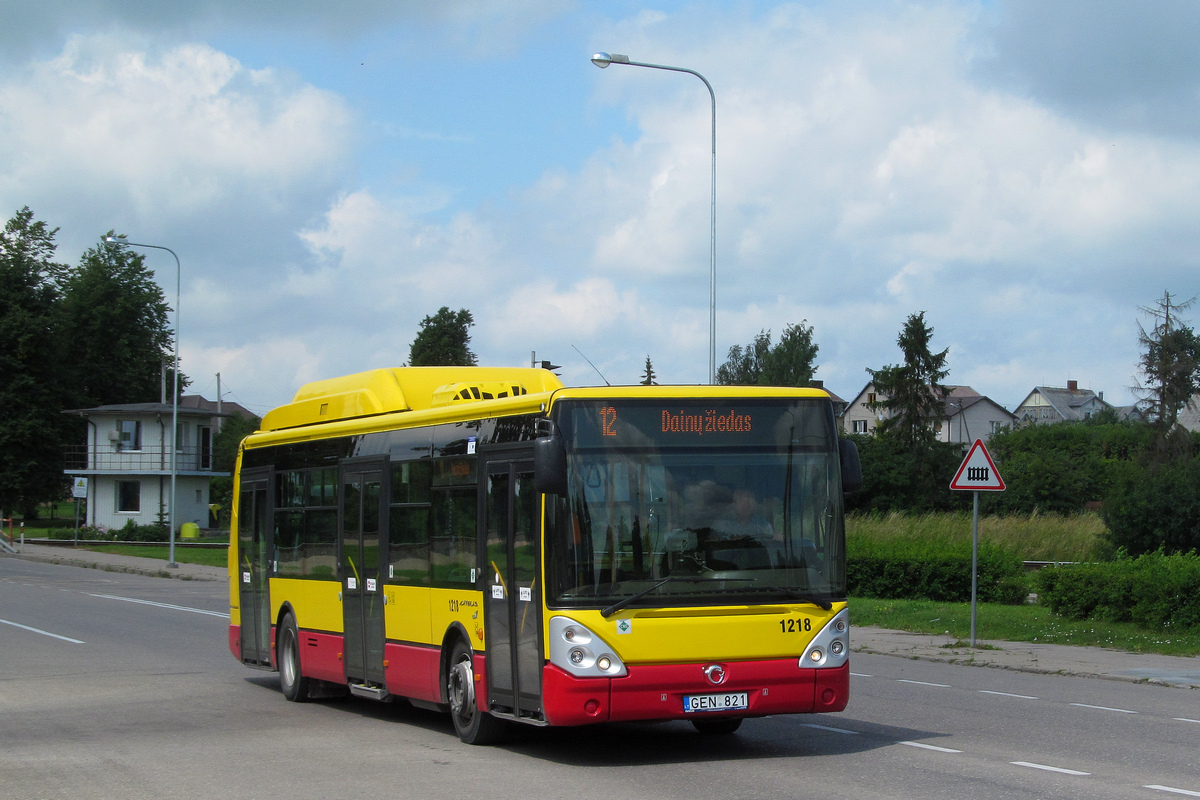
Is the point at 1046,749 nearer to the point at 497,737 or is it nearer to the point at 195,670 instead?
the point at 497,737

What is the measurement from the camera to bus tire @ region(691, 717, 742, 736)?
1155 cm

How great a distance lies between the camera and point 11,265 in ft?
254

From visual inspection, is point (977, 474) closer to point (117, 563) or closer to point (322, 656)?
point (322, 656)

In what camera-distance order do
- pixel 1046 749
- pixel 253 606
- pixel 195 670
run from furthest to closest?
pixel 195 670 → pixel 253 606 → pixel 1046 749

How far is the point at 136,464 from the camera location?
71000 mm

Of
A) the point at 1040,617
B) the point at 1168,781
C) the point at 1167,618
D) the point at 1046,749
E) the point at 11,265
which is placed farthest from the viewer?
the point at 11,265

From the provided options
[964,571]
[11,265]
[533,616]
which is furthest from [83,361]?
→ [533,616]

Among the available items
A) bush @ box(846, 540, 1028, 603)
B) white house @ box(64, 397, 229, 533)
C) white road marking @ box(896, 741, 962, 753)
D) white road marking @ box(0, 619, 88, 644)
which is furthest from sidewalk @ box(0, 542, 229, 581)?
white road marking @ box(896, 741, 962, 753)

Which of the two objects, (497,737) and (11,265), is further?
(11,265)

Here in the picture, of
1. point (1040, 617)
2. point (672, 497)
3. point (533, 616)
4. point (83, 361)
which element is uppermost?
point (83, 361)

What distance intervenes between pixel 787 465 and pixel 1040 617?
51.4ft

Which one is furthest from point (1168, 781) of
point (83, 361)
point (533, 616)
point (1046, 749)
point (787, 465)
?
point (83, 361)

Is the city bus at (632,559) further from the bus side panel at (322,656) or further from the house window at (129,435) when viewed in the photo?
the house window at (129,435)

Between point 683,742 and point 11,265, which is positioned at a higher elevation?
point 11,265
